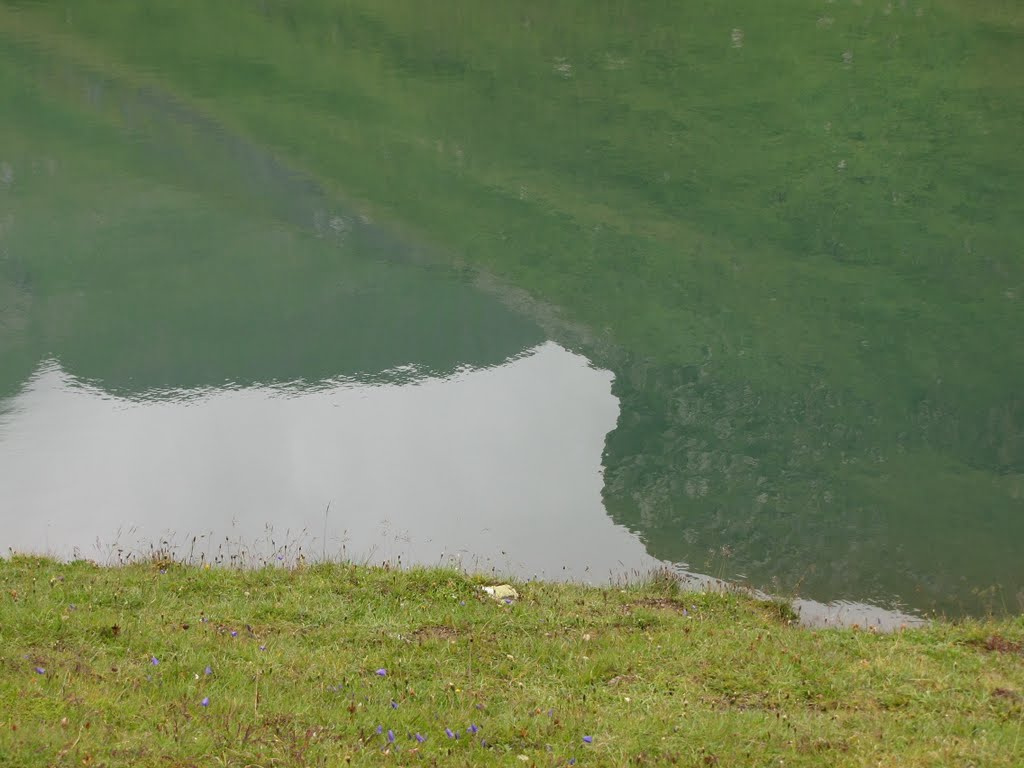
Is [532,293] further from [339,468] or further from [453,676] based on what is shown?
[453,676]

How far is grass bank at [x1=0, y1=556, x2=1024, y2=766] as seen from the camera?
11.5 m

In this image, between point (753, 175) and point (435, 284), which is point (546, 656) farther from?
point (753, 175)

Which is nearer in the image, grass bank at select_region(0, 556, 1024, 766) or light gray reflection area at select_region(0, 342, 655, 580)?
grass bank at select_region(0, 556, 1024, 766)

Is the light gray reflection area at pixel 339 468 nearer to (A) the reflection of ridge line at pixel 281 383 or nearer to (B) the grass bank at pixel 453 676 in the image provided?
(A) the reflection of ridge line at pixel 281 383

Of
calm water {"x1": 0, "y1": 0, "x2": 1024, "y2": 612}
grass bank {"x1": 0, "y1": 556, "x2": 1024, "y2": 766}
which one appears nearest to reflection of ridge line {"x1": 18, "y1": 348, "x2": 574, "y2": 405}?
calm water {"x1": 0, "y1": 0, "x2": 1024, "y2": 612}

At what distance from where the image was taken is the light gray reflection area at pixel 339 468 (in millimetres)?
24922

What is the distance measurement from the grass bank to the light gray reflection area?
17.2 feet

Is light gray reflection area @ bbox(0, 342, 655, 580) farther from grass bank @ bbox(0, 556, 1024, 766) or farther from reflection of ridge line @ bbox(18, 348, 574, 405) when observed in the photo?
grass bank @ bbox(0, 556, 1024, 766)

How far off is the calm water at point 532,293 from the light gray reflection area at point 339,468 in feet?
0.47

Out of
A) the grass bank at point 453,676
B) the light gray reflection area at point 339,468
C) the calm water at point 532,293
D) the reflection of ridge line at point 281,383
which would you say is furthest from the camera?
the reflection of ridge line at point 281,383

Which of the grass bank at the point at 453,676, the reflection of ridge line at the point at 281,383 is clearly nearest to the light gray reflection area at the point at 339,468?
the reflection of ridge line at the point at 281,383

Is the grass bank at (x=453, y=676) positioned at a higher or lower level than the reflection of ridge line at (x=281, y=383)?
higher

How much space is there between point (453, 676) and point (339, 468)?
15875 mm

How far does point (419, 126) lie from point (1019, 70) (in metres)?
41.9
